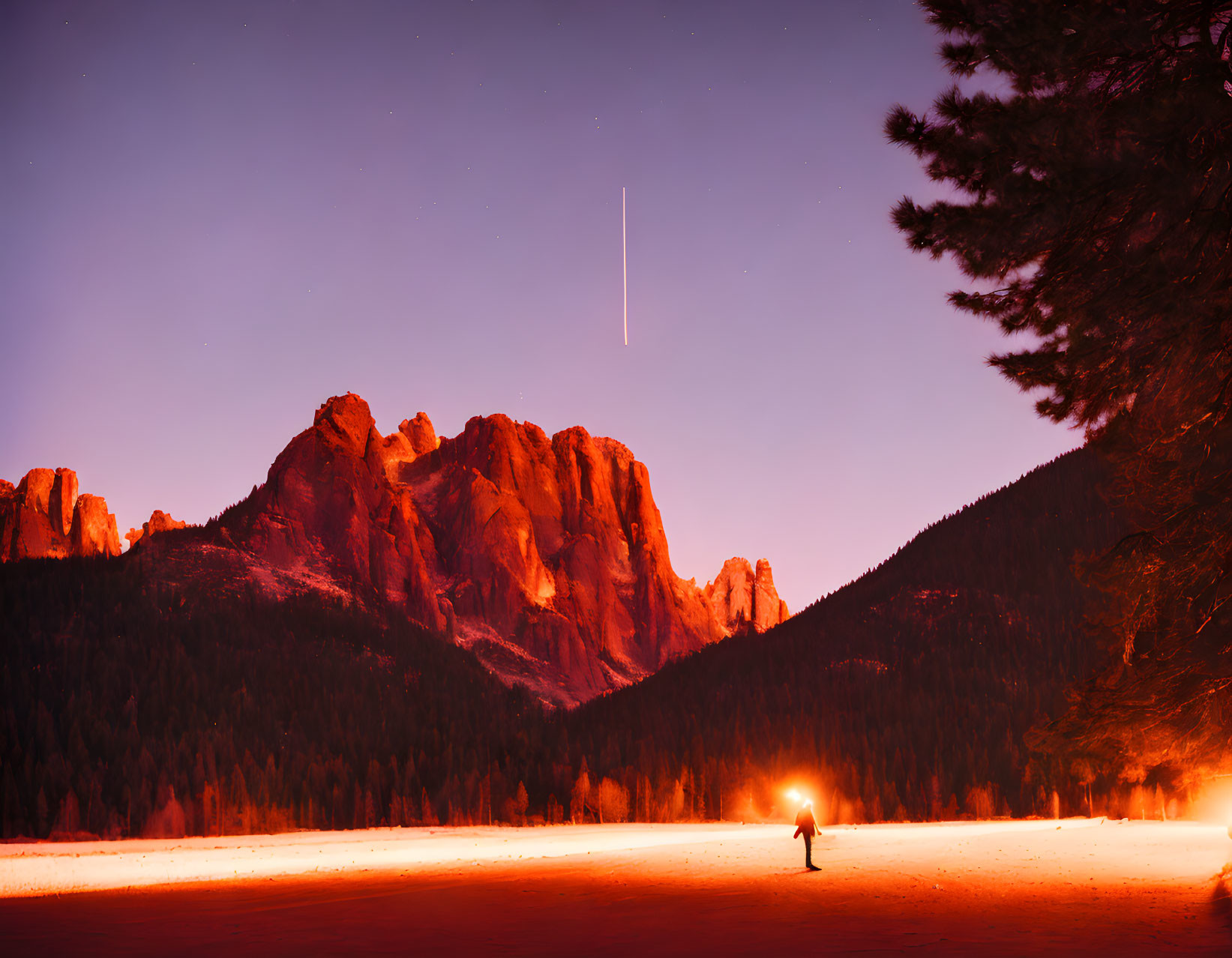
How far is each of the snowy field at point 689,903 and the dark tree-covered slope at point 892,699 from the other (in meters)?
56.6

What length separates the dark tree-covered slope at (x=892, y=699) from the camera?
11975 cm

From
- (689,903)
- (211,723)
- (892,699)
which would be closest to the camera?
(689,903)

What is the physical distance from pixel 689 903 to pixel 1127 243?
1974 centimetres

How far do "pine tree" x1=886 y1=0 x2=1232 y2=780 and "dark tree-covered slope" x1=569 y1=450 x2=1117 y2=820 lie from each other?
7845 cm

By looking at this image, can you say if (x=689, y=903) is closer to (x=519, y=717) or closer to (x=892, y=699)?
(x=892, y=699)

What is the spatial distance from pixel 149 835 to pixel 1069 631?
133447mm

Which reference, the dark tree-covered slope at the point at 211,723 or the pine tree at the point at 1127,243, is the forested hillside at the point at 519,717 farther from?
the pine tree at the point at 1127,243

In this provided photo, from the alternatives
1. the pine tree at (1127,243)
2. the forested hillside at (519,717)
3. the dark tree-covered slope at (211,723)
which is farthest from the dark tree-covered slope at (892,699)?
the pine tree at (1127,243)

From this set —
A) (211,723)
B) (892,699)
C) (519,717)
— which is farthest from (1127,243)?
(519,717)

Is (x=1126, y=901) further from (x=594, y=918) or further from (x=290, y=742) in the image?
(x=290, y=742)

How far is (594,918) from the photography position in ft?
77.4

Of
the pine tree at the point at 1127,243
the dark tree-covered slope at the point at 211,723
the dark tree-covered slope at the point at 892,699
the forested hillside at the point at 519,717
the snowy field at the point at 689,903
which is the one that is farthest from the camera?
the dark tree-covered slope at the point at 211,723

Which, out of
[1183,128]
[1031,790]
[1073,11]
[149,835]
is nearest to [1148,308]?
[1183,128]

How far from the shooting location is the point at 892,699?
145m
